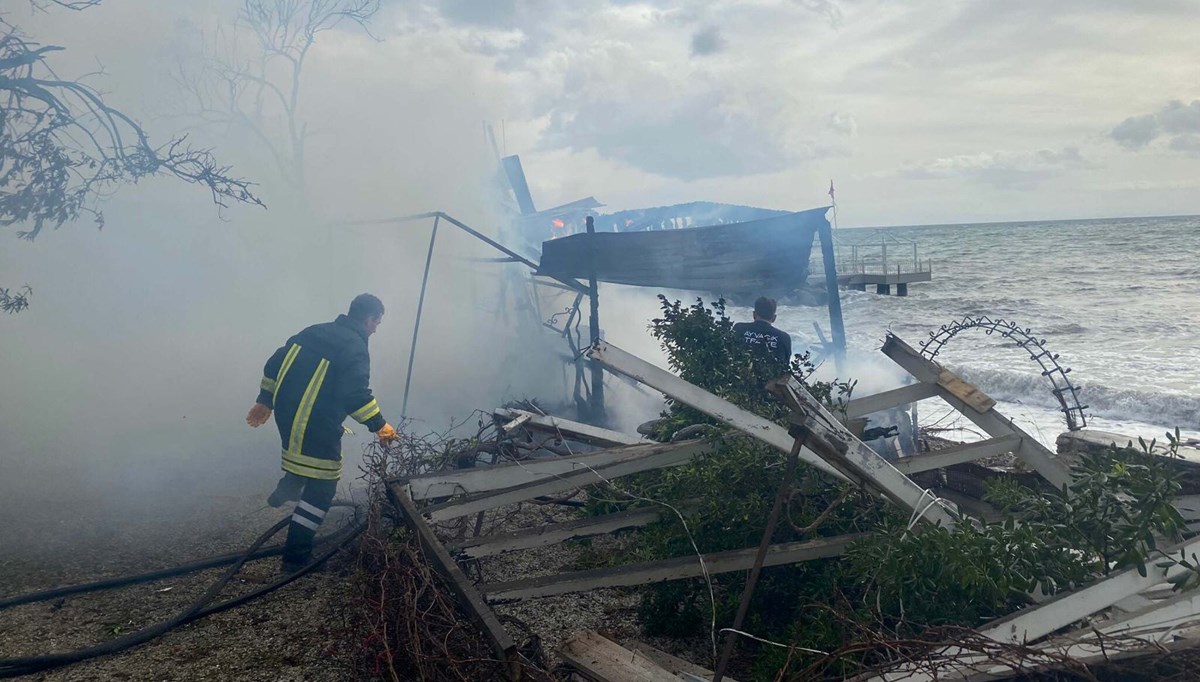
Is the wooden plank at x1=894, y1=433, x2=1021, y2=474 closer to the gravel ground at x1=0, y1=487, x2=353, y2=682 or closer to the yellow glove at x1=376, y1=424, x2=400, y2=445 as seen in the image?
the gravel ground at x1=0, y1=487, x2=353, y2=682

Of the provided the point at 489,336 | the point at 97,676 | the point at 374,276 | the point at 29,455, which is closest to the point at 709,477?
the point at 97,676

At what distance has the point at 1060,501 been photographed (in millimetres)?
2969

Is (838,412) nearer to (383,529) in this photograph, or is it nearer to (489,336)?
(383,529)

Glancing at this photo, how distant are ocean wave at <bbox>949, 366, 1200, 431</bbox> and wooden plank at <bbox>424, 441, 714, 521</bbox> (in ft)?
37.3

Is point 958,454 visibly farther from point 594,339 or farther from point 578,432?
point 594,339

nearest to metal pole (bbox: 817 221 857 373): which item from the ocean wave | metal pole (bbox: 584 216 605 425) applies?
metal pole (bbox: 584 216 605 425)

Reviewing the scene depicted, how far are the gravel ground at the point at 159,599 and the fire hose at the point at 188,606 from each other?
0.14ft

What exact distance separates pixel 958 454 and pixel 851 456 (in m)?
1.43

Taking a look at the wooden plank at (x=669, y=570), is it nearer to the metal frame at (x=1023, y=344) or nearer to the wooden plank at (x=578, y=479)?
the wooden plank at (x=578, y=479)

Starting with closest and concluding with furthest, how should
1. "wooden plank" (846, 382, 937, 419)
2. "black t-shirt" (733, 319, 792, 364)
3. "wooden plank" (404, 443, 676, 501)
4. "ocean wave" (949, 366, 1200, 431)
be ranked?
"wooden plank" (404, 443, 676, 501) → "wooden plank" (846, 382, 937, 419) → "black t-shirt" (733, 319, 792, 364) → "ocean wave" (949, 366, 1200, 431)

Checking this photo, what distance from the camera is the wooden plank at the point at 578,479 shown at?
Result: 13.3 ft

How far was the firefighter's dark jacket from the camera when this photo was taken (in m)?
5.05

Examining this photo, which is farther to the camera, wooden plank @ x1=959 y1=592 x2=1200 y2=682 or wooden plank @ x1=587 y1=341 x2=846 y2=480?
wooden plank @ x1=587 y1=341 x2=846 y2=480

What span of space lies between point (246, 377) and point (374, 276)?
275cm
